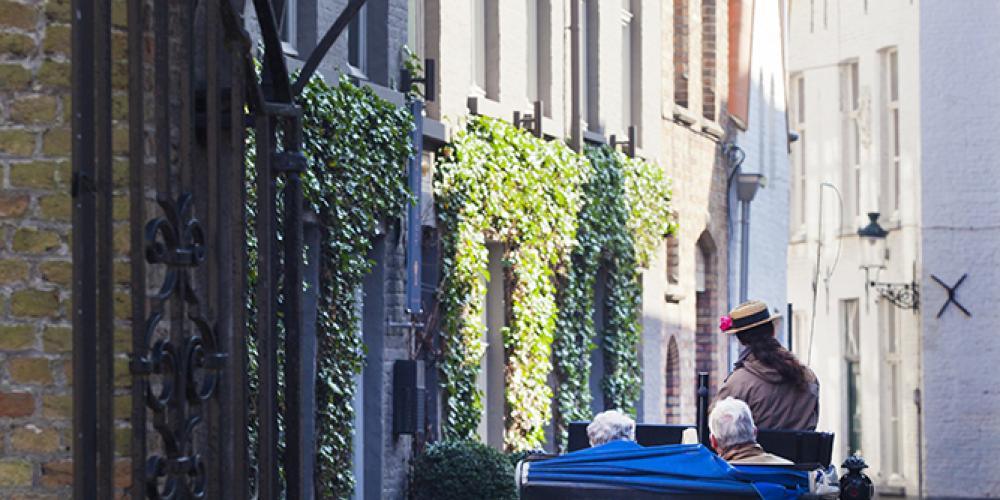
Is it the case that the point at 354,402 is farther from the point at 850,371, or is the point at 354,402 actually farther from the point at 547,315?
the point at 850,371

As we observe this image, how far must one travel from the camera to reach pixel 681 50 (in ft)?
80.5

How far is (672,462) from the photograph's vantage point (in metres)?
8.73

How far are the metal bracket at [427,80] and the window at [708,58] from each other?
9.62 m

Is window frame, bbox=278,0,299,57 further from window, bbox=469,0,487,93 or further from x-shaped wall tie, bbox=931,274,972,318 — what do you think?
x-shaped wall tie, bbox=931,274,972,318

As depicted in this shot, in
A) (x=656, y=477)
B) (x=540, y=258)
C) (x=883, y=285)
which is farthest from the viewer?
(x=883, y=285)

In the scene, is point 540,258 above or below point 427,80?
below

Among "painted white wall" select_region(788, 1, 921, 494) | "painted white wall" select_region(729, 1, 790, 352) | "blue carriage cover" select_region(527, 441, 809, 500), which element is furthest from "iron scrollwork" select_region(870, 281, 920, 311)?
"blue carriage cover" select_region(527, 441, 809, 500)

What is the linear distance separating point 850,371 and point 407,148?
25.4 m

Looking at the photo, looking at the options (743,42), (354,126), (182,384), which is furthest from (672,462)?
(743,42)

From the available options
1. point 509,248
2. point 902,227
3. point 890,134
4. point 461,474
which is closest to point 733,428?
point 461,474

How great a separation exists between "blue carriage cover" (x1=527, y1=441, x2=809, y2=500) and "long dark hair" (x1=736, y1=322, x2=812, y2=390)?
242 cm

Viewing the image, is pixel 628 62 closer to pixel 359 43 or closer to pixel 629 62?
pixel 629 62

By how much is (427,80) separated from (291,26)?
2.12m

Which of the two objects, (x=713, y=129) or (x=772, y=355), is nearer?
(x=772, y=355)
